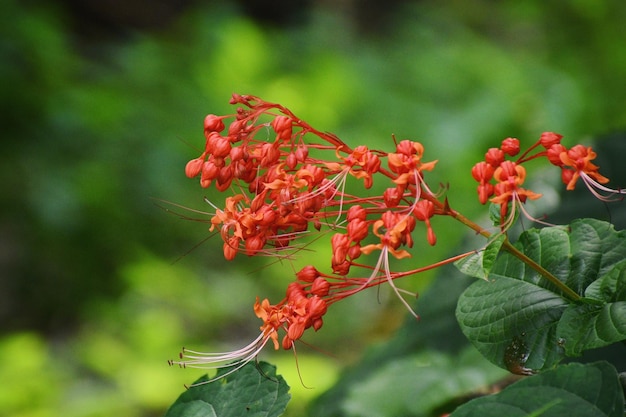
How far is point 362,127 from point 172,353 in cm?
97

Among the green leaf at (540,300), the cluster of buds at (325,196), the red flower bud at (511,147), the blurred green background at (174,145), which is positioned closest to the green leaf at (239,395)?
the cluster of buds at (325,196)

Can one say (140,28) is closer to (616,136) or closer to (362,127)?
(362,127)

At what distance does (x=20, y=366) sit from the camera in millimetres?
2367

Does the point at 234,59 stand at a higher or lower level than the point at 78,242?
higher

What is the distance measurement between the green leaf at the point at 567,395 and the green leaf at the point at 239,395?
212 millimetres

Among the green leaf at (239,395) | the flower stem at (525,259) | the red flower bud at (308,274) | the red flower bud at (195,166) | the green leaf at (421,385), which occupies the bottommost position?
the green leaf at (421,385)

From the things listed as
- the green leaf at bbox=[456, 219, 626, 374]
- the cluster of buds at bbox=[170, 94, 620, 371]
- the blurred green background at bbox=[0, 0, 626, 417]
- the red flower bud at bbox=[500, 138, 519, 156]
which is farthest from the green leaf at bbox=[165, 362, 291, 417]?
the blurred green background at bbox=[0, 0, 626, 417]

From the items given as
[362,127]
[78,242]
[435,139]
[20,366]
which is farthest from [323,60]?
[20,366]

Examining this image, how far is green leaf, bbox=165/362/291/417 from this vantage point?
2.55 feet

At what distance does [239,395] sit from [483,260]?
28cm

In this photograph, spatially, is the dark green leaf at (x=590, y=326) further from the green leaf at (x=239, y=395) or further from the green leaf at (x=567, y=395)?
the green leaf at (x=239, y=395)

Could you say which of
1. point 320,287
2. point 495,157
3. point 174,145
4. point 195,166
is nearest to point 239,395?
point 320,287

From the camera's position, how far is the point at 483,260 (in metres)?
0.71

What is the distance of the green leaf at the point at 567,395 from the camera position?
63cm
